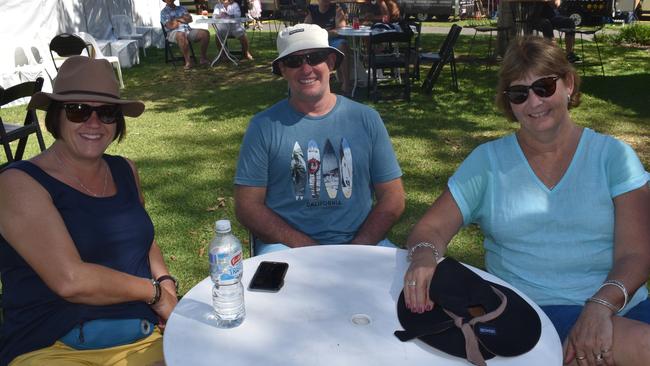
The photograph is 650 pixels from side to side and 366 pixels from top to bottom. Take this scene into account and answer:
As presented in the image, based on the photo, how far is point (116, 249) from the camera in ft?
7.30

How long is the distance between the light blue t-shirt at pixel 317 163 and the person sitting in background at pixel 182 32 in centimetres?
1053

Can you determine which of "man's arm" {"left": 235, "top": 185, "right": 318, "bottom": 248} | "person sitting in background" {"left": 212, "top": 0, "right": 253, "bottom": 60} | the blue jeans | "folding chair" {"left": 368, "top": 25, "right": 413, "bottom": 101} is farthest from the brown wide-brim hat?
"person sitting in background" {"left": 212, "top": 0, "right": 253, "bottom": 60}

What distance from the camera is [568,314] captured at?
223 cm

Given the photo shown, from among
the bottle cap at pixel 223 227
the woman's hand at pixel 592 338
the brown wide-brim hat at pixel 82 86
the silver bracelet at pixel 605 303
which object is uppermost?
the brown wide-brim hat at pixel 82 86

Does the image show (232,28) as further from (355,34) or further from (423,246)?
(423,246)

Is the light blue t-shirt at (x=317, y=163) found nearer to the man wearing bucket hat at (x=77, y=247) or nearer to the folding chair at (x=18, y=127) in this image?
the man wearing bucket hat at (x=77, y=247)

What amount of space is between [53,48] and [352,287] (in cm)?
921

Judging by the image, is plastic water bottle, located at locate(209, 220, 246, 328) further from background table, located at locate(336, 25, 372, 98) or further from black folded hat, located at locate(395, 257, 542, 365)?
background table, located at locate(336, 25, 372, 98)

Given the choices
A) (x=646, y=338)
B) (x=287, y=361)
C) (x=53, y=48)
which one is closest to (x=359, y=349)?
(x=287, y=361)

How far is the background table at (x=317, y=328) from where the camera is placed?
65.6 inches

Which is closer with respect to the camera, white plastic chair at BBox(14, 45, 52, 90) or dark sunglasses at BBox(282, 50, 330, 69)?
dark sunglasses at BBox(282, 50, 330, 69)

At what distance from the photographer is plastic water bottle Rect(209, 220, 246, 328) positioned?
1.85m

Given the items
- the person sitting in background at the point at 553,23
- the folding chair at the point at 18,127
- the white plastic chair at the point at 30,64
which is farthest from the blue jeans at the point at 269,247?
the person sitting in background at the point at 553,23

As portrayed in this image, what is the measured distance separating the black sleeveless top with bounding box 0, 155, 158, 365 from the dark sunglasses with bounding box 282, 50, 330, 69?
109cm
